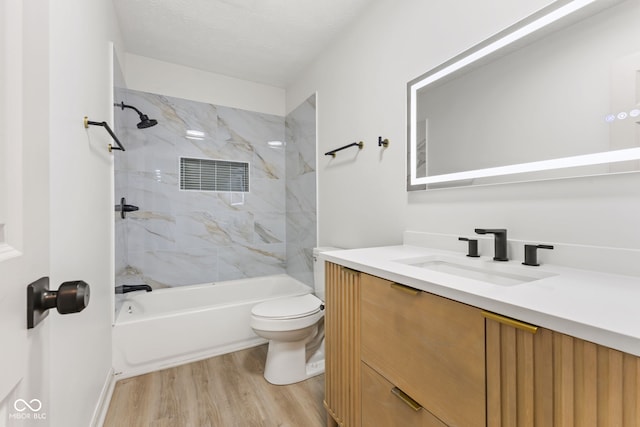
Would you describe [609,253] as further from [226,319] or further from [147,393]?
[147,393]

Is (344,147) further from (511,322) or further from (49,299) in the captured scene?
(49,299)

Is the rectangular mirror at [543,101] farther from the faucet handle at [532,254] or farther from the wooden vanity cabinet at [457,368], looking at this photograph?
the wooden vanity cabinet at [457,368]

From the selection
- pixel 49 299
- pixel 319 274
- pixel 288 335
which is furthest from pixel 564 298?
pixel 319 274

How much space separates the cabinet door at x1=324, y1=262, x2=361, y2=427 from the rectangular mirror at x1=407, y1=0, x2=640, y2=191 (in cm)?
69

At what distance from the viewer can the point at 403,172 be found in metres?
1.62

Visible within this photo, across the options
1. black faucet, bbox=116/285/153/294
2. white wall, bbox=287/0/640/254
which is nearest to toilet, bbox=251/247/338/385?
white wall, bbox=287/0/640/254

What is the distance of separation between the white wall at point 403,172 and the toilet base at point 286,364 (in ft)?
2.73

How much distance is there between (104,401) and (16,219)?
5.69ft

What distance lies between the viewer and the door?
38cm

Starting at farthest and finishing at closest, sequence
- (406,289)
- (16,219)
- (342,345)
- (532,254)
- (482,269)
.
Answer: (342,345), (482,269), (532,254), (406,289), (16,219)

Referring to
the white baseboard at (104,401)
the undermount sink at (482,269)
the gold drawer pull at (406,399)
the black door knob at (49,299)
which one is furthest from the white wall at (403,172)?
the white baseboard at (104,401)

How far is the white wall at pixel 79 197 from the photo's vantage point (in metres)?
0.97

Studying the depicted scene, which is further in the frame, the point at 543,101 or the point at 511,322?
the point at 543,101

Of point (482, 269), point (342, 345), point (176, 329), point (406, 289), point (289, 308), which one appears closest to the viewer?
point (406, 289)
